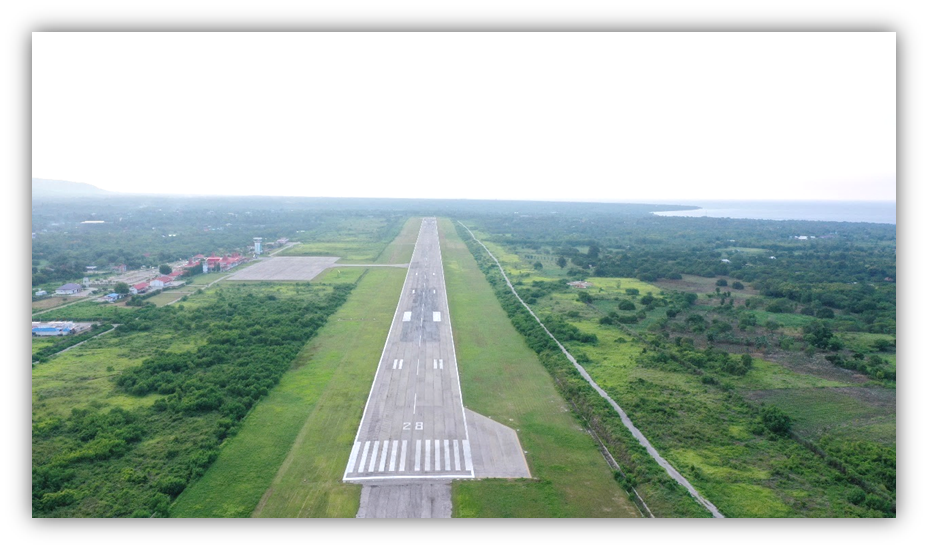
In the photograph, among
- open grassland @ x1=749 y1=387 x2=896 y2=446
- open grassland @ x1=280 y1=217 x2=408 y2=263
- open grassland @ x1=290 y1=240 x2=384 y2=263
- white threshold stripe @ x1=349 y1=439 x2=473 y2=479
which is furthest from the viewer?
open grassland @ x1=280 y1=217 x2=408 y2=263

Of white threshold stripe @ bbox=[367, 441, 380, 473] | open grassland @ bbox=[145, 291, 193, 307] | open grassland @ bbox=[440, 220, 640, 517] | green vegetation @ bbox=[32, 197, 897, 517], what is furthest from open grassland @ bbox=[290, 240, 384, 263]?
white threshold stripe @ bbox=[367, 441, 380, 473]

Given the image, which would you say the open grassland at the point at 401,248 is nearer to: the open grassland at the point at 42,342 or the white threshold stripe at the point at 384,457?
the open grassland at the point at 42,342

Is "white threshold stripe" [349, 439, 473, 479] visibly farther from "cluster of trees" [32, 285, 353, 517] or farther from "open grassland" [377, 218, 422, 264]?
"open grassland" [377, 218, 422, 264]

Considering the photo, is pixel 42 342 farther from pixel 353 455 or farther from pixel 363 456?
pixel 363 456

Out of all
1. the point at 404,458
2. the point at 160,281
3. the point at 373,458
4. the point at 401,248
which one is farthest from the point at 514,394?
the point at 401,248

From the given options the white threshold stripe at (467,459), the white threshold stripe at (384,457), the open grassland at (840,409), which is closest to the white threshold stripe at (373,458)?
the white threshold stripe at (384,457)

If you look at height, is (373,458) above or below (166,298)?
below
